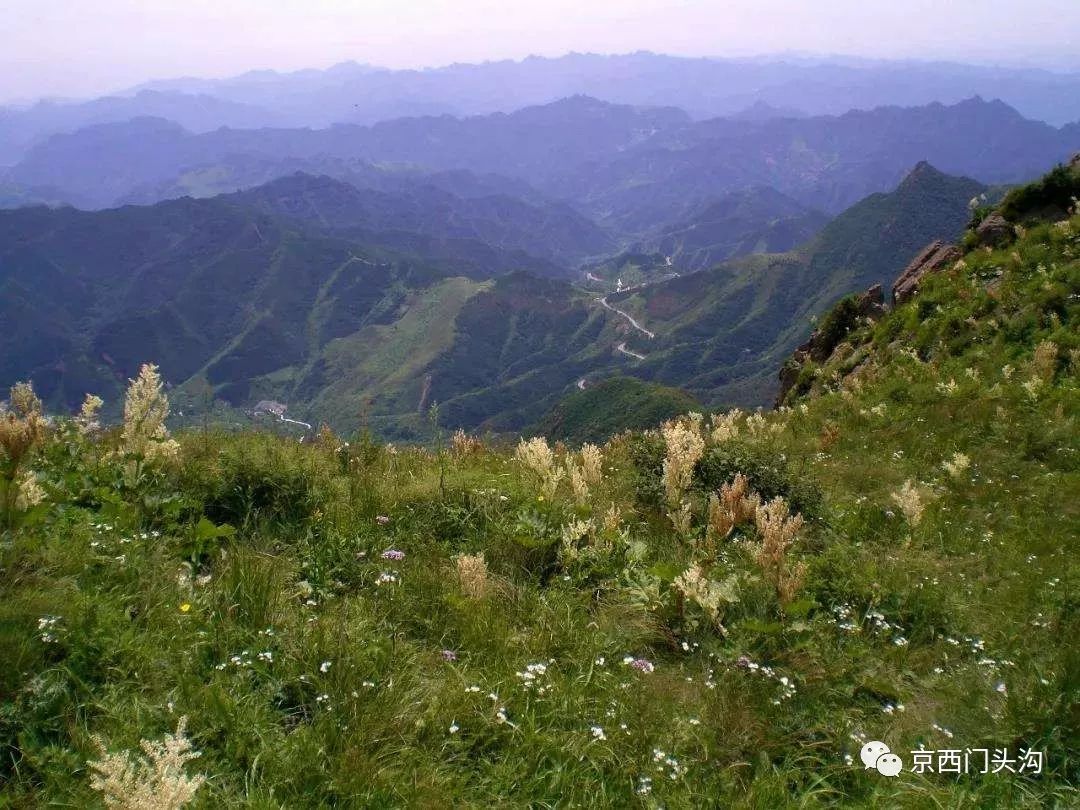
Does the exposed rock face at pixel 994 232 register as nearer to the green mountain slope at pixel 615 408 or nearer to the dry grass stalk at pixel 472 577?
the dry grass stalk at pixel 472 577

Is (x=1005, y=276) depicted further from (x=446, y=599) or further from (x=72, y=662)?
(x=72, y=662)

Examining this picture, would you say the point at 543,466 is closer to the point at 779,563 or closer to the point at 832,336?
the point at 779,563

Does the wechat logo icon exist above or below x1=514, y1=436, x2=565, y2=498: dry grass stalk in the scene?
below

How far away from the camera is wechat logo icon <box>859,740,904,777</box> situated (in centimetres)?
355

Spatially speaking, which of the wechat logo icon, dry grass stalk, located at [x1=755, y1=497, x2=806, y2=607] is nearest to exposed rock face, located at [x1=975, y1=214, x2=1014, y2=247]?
dry grass stalk, located at [x1=755, y1=497, x2=806, y2=607]

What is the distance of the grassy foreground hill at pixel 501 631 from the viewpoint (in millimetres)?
3332

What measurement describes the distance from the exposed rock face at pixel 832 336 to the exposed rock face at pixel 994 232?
5.53 meters

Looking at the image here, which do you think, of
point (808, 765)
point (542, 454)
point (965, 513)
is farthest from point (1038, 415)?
point (808, 765)

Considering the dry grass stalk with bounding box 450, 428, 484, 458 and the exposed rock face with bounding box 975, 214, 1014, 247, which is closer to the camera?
the dry grass stalk with bounding box 450, 428, 484, 458

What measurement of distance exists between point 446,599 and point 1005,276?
681 inches

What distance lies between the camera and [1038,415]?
10.4 metres

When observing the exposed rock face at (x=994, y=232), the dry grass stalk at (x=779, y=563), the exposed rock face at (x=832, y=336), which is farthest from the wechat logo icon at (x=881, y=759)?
the exposed rock face at (x=832, y=336)

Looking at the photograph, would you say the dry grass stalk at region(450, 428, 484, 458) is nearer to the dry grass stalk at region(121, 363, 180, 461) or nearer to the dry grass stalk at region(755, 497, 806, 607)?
the dry grass stalk at region(121, 363, 180, 461)

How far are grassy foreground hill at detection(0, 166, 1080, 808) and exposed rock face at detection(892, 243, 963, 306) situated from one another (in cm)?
1682
